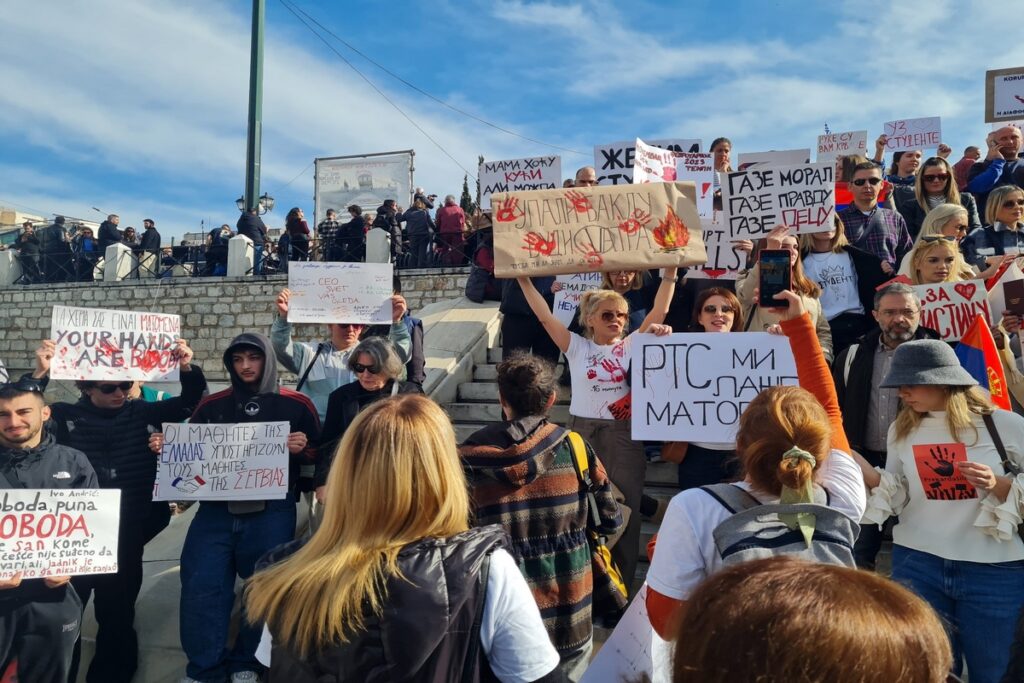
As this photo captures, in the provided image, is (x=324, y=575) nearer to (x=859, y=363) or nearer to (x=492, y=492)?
(x=492, y=492)

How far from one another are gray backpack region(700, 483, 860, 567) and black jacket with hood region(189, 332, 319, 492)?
9.94ft

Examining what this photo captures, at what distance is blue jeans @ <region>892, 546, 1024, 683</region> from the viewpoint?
2.70 metres

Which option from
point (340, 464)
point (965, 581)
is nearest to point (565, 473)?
point (340, 464)

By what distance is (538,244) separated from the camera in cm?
429

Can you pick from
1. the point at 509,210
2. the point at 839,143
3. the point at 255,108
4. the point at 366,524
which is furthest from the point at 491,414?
the point at 255,108

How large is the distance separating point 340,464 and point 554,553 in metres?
1.37

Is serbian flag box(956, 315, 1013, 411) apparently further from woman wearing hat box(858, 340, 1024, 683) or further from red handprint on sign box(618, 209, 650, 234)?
red handprint on sign box(618, 209, 650, 234)

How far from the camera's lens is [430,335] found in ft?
24.5

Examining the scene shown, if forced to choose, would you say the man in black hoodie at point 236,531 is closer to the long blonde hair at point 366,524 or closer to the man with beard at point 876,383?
the long blonde hair at point 366,524

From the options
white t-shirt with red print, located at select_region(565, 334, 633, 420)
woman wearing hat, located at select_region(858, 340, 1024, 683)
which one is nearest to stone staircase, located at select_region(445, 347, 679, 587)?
white t-shirt with red print, located at select_region(565, 334, 633, 420)

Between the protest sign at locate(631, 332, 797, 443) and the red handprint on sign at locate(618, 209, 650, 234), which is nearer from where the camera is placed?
the protest sign at locate(631, 332, 797, 443)

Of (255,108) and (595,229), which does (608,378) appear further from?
(255,108)

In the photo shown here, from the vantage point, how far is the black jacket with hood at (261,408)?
166 inches

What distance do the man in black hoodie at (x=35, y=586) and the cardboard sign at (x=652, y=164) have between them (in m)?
4.87
